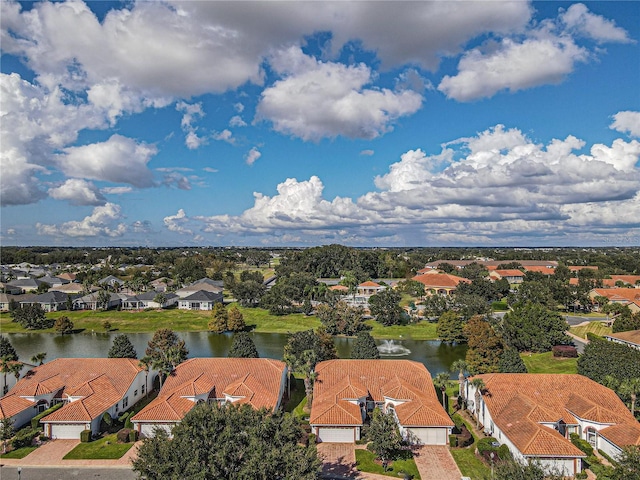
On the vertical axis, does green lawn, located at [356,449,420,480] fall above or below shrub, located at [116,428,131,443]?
below

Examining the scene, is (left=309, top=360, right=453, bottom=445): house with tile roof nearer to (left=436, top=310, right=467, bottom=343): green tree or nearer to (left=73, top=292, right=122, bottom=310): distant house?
(left=436, top=310, right=467, bottom=343): green tree

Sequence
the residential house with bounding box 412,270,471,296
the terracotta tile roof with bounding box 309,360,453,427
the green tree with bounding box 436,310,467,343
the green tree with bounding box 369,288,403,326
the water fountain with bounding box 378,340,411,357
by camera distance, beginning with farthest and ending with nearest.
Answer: the residential house with bounding box 412,270,471,296 → the green tree with bounding box 369,288,403,326 → the green tree with bounding box 436,310,467,343 → the water fountain with bounding box 378,340,411,357 → the terracotta tile roof with bounding box 309,360,453,427

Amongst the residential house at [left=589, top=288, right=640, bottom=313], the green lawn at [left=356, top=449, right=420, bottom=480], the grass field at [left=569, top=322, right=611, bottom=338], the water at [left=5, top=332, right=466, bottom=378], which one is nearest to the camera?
the green lawn at [left=356, top=449, right=420, bottom=480]

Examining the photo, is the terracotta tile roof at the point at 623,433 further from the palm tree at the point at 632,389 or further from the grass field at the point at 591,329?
the grass field at the point at 591,329

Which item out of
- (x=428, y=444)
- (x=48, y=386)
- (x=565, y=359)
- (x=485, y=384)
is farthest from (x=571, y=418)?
(x=48, y=386)

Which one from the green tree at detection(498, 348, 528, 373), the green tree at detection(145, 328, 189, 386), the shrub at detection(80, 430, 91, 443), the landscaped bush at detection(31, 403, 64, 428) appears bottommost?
the shrub at detection(80, 430, 91, 443)

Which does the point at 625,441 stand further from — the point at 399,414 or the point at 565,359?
the point at 565,359

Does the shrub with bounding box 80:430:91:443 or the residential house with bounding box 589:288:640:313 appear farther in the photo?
the residential house with bounding box 589:288:640:313

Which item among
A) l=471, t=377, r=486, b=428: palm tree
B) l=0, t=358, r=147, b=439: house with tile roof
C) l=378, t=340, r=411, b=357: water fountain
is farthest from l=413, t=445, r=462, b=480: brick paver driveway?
l=378, t=340, r=411, b=357: water fountain
